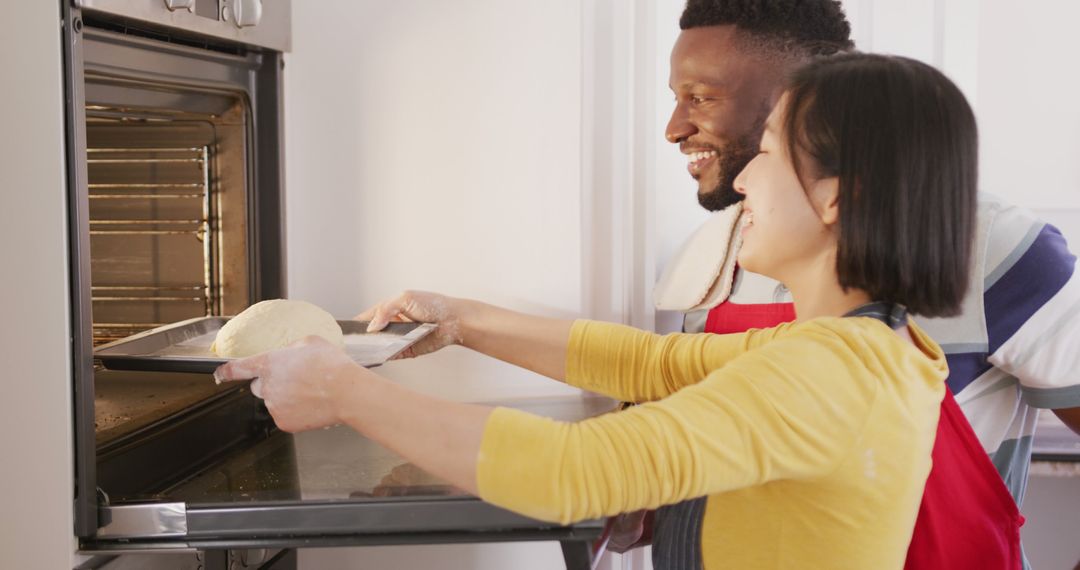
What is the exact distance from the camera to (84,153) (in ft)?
3.28

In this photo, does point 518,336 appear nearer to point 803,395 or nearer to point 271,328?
point 271,328

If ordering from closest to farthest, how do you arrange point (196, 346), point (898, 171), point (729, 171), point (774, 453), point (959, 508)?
point (774, 453)
point (898, 171)
point (959, 508)
point (196, 346)
point (729, 171)

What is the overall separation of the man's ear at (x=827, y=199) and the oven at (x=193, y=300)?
0.41 meters

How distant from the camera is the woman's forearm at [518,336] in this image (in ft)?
4.31

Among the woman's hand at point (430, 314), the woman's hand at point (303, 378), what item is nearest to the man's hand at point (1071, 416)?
the woman's hand at point (430, 314)

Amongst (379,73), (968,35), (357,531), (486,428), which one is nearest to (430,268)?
(379,73)

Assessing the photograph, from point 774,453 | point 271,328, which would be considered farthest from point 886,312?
point 271,328

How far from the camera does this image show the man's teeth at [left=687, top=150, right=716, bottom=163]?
1.67m

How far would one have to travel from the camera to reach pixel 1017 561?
3.82 ft

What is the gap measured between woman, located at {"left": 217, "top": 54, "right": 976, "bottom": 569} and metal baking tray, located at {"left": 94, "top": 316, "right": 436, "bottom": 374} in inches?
4.0

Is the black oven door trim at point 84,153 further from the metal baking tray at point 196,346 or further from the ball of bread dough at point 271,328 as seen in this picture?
the ball of bread dough at point 271,328

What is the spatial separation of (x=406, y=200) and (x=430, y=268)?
0.12 meters

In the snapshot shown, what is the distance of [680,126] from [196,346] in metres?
0.88

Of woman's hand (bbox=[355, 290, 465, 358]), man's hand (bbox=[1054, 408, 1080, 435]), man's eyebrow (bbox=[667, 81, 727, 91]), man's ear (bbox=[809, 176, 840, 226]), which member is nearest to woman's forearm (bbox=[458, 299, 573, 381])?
woman's hand (bbox=[355, 290, 465, 358])
